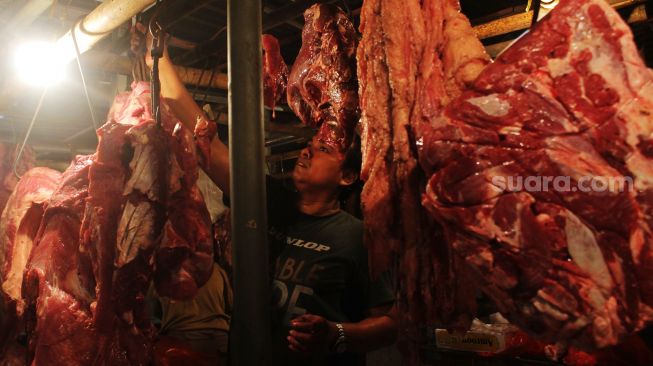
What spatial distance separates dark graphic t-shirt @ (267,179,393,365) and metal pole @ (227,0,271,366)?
1278 millimetres

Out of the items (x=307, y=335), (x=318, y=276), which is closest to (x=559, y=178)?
(x=307, y=335)

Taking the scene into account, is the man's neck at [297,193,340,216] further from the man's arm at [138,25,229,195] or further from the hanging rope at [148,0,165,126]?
the hanging rope at [148,0,165,126]

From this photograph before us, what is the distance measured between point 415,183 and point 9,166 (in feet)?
15.5

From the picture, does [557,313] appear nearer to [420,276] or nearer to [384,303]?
[420,276]

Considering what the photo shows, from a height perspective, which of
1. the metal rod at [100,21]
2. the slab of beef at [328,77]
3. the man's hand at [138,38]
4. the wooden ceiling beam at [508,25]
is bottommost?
the slab of beef at [328,77]

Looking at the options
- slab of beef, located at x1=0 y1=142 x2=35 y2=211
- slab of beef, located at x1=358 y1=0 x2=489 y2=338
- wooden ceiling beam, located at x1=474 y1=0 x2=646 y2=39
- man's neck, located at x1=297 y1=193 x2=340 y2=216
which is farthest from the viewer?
slab of beef, located at x1=0 y1=142 x2=35 y2=211

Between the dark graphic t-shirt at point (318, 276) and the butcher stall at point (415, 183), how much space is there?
1.04ft

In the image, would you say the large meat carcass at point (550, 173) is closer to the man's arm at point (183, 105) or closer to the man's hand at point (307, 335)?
the man's hand at point (307, 335)

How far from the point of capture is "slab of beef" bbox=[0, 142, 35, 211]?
498 centimetres

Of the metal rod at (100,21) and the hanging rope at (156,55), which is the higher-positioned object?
the metal rod at (100,21)

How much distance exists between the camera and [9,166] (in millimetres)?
5086

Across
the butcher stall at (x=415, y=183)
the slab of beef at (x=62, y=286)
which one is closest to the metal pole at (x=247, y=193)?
the butcher stall at (x=415, y=183)

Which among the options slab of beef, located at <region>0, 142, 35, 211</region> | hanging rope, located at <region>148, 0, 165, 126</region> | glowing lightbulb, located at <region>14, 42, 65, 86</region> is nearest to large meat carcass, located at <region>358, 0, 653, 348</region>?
hanging rope, located at <region>148, 0, 165, 126</region>

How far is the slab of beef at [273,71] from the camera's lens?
11.5 ft
